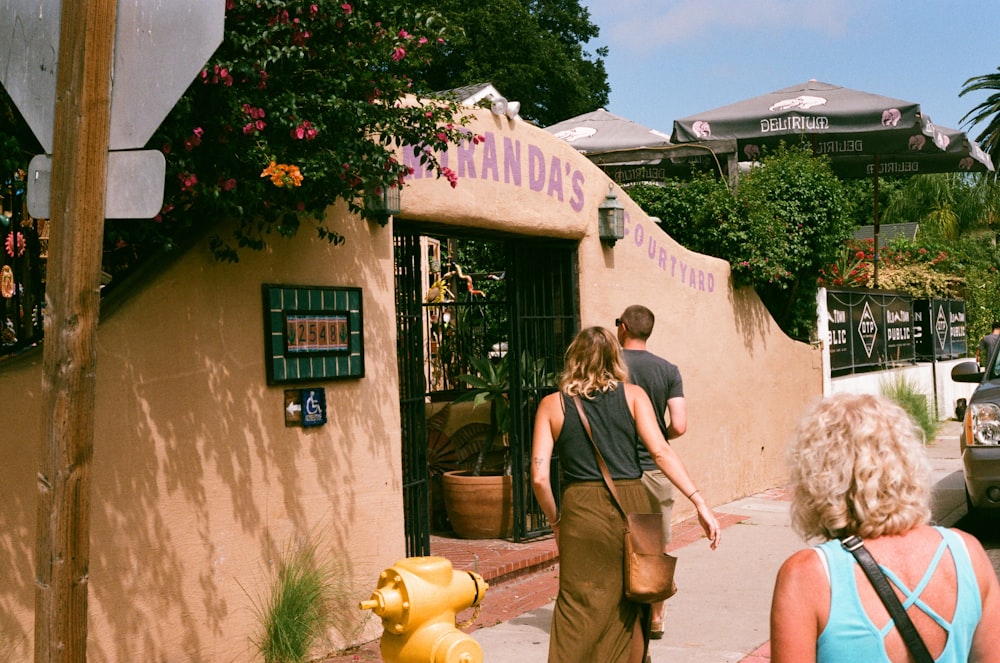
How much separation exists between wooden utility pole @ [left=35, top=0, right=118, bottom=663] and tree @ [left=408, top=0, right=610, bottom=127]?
1231 inches

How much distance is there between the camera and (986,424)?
27.7 feet

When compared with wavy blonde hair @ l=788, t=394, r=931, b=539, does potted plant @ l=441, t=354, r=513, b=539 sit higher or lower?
lower

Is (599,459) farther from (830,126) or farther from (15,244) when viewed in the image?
(830,126)

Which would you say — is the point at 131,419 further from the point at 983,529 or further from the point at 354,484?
the point at 983,529

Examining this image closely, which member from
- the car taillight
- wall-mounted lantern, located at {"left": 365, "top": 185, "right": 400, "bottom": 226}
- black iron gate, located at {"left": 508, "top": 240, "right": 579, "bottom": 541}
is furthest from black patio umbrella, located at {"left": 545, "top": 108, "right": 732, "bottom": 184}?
wall-mounted lantern, located at {"left": 365, "top": 185, "right": 400, "bottom": 226}

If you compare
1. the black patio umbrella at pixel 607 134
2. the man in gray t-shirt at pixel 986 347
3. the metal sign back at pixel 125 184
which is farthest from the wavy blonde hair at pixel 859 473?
the man in gray t-shirt at pixel 986 347

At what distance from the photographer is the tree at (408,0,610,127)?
3556 cm

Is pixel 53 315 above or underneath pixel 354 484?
above

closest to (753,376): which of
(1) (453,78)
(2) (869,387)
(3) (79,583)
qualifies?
(2) (869,387)

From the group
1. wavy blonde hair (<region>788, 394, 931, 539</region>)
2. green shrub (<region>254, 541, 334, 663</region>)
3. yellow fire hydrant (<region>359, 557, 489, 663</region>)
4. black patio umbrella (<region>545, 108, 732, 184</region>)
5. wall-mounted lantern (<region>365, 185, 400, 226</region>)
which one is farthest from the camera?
black patio umbrella (<region>545, 108, 732, 184</region>)

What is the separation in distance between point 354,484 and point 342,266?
49.2 inches

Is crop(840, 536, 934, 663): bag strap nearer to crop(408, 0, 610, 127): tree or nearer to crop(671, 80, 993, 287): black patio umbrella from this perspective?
crop(671, 80, 993, 287): black patio umbrella

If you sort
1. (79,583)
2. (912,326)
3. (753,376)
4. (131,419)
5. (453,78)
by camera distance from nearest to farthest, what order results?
(79,583)
(131,419)
(753,376)
(912,326)
(453,78)

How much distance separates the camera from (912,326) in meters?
17.7
